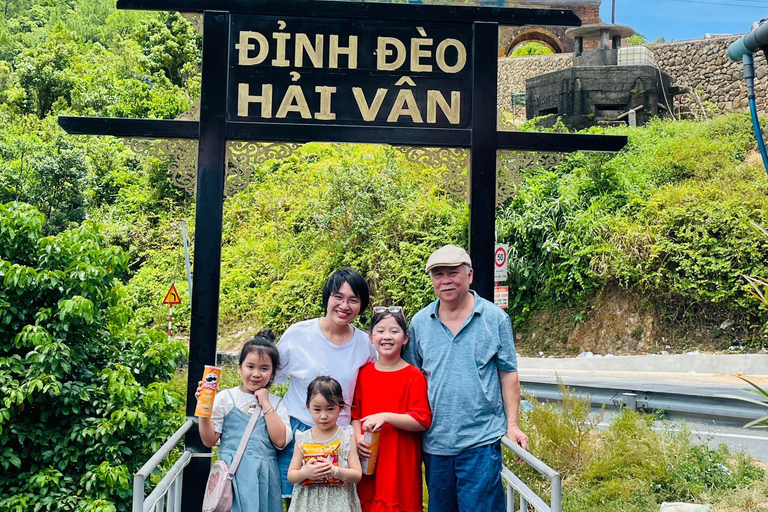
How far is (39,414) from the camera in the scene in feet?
19.9

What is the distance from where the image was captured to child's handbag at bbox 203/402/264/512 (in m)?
3.38

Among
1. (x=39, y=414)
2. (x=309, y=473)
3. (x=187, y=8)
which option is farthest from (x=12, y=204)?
(x=309, y=473)

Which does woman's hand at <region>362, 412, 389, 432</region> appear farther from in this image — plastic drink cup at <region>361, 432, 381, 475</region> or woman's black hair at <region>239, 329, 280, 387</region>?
woman's black hair at <region>239, 329, 280, 387</region>

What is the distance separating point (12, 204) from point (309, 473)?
4296mm

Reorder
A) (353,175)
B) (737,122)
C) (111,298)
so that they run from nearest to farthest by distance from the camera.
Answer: (111,298) → (353,175) → (737,122)

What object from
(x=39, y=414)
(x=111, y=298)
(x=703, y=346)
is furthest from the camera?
(x=703, y=346)

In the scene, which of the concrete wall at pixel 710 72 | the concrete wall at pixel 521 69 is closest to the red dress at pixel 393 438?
the concrete wall at pixel 710 72

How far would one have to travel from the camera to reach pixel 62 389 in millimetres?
5883

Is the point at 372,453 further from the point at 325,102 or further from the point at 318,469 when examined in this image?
the point at 325,102

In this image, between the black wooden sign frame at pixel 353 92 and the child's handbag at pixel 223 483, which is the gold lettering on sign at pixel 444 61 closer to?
the black wooden sign frame at pixel 353 92

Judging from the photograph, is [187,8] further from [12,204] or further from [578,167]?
[578,167]

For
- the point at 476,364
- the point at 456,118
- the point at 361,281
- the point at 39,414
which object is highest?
the point at 456,118

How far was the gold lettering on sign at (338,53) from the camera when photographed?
473cm

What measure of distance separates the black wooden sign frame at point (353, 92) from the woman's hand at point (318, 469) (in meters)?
1.65
